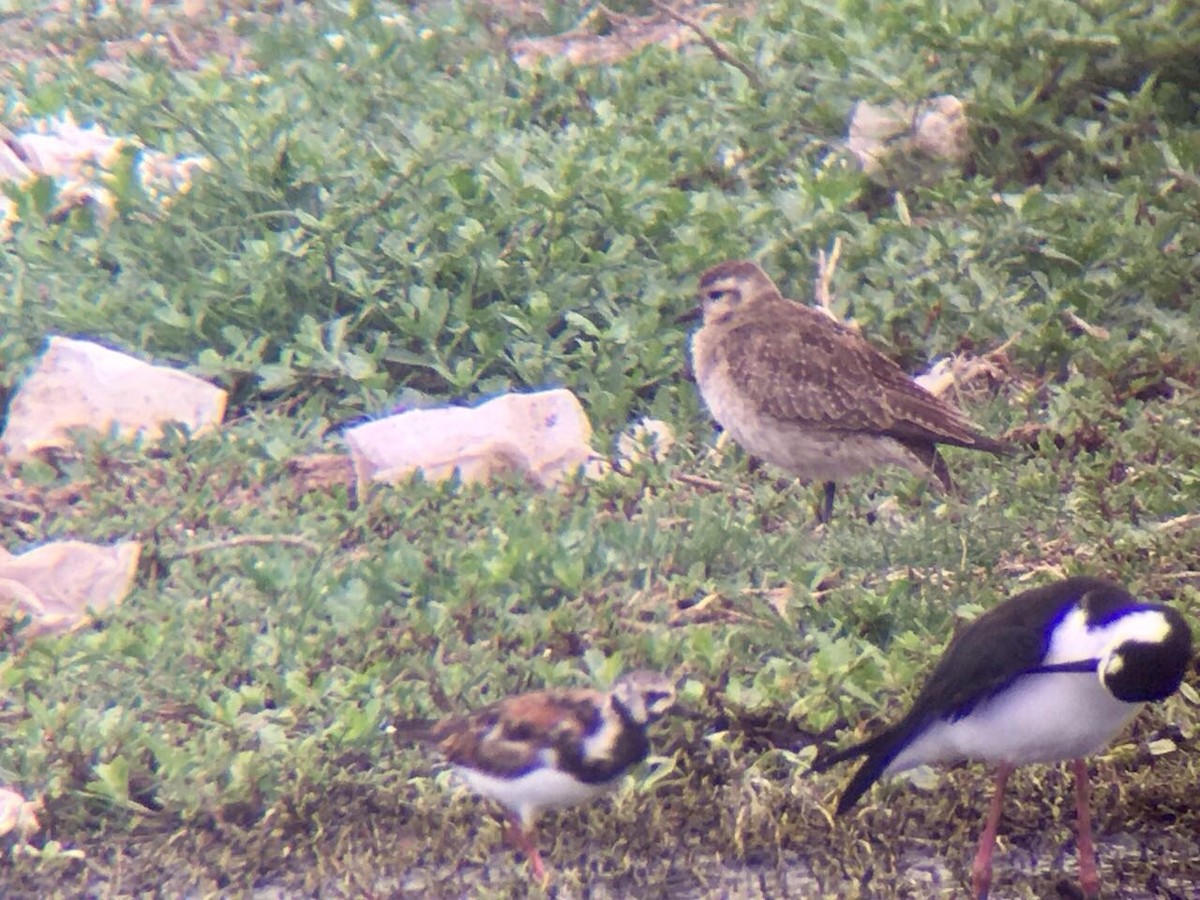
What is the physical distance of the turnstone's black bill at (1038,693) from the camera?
2984mm

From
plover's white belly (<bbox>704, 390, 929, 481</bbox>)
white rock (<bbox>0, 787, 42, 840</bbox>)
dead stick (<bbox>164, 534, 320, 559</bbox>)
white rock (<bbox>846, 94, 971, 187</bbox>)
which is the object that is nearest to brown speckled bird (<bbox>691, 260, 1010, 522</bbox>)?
plover's white belly (<bbox>704, 390, 929, 481</bbox>)

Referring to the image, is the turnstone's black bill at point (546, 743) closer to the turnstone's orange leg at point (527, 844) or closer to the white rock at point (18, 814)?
the turnstone's orange leg at point (527, 844)

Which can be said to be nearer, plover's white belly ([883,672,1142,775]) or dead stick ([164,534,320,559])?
plover's white belly ([883,672,1142,775])

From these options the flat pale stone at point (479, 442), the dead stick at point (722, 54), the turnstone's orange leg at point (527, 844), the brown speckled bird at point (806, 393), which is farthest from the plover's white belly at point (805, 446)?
the dead stick at point (722, 54)

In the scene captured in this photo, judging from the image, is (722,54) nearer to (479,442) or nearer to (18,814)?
(479,442)

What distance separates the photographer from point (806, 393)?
4.58 m

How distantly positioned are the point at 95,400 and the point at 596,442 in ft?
3.69

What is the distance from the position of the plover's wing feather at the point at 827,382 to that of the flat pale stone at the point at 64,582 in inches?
63.2

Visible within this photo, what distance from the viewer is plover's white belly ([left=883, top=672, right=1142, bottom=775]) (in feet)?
10.00

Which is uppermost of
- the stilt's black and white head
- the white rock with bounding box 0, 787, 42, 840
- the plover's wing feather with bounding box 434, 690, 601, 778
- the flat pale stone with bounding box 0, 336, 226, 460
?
the stilt's black and white head

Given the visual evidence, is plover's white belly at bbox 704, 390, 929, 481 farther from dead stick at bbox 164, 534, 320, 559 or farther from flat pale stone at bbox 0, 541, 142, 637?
flat pale stone at bbox 0, 541, 142, 637

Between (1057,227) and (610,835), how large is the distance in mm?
2487

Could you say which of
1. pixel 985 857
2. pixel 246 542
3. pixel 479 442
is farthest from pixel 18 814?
pixel 985 857

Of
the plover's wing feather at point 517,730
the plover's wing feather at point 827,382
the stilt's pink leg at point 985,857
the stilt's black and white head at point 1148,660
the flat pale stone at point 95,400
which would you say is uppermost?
the stilt's black and white head at point 1148,660
